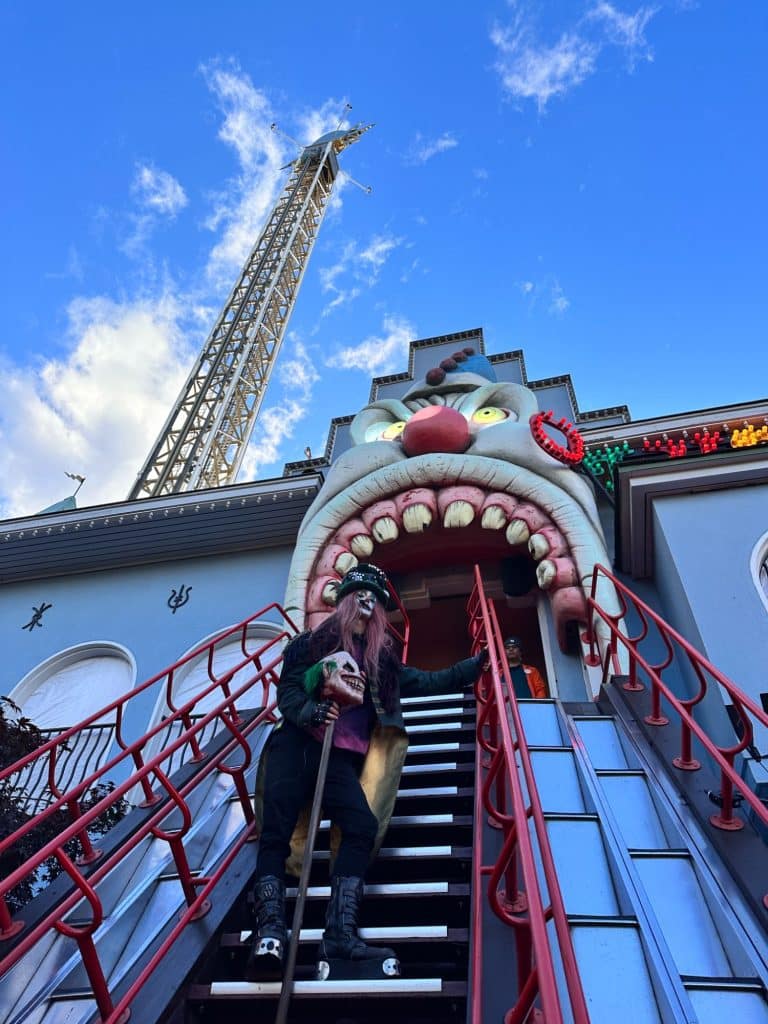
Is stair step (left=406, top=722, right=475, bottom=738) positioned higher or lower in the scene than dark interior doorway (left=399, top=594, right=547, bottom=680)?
lower

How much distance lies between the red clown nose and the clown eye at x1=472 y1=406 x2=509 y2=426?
2.53ft

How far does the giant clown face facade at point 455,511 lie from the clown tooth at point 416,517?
0.4 inches

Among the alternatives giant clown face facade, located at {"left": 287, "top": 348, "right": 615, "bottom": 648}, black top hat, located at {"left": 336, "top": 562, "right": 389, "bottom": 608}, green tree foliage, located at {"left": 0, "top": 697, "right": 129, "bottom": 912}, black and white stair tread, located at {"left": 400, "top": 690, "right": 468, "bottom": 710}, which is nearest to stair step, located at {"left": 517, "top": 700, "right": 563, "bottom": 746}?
black and white stair tread, located at {"left": 400, "top": 690, "right": 468, "bottom": 710}

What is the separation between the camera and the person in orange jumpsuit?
6887 mm

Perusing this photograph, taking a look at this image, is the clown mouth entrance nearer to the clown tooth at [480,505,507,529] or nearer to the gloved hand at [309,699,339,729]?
the clown tooth at [480,505,507,529]

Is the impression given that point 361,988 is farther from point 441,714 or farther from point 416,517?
point 416,517

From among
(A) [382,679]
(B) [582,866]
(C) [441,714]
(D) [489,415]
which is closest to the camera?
(B) [582,866]

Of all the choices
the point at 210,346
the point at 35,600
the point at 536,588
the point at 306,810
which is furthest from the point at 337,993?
the point at 210,346

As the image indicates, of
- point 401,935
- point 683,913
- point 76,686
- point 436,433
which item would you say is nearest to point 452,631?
point 436,433

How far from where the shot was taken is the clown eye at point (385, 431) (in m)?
8.58

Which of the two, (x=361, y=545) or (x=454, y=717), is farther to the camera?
(x=361, y=545)

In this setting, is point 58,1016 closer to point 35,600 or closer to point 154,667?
Answer: point 154,667

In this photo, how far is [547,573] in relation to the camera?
6512mm

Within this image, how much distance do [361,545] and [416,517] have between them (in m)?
0.66
